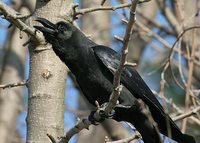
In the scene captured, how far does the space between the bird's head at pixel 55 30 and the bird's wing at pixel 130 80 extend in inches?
10.1

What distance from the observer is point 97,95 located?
5117 millimetres

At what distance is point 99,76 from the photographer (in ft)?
16.7

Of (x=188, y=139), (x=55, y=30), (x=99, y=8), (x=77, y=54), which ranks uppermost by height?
(x=99, y=8)

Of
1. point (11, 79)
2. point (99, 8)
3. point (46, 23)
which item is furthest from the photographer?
point (11, 79)

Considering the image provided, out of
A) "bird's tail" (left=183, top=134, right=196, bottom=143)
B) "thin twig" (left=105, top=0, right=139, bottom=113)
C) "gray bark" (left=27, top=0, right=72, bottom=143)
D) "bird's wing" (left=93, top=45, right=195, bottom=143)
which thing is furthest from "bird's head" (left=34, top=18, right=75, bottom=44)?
"bird's tail" (left=183, top=134, right=196, bottom=143)

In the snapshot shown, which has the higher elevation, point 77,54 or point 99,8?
point 99,8

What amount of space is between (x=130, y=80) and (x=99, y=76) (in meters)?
0.32

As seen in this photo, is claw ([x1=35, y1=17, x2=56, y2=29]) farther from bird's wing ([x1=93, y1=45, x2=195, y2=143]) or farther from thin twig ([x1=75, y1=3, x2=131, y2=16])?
bird's wing ([x1=93, y1=45, x2=195, y2=143])

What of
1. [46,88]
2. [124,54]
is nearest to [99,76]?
[46,88]

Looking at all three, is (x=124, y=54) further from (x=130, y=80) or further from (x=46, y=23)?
(x=130, y=80)

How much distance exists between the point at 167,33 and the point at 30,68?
429 centimetres

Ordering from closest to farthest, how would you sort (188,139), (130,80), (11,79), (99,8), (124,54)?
(124,54)
(188,139)
(99,8)
(130,80)
(11,79)

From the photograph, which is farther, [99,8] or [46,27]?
[99,8]

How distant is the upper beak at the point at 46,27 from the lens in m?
5.02
